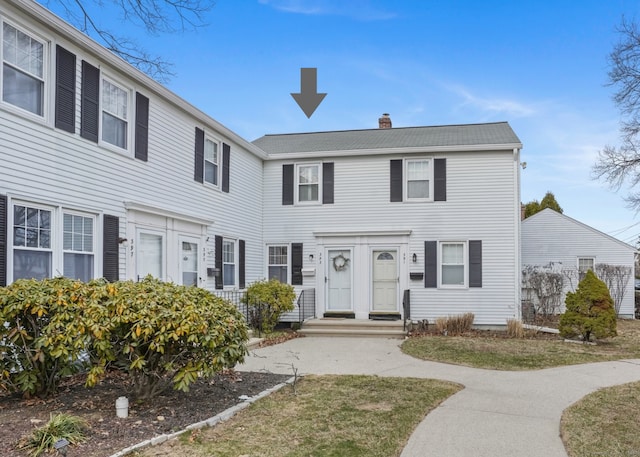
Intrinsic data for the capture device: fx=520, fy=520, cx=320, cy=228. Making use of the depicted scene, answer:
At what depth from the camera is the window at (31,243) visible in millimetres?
7000

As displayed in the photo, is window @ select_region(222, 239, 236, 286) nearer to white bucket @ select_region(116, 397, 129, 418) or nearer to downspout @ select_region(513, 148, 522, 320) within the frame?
downspout @ select_region(513, 148, 522, 320)

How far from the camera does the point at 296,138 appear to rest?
17203 millimetres

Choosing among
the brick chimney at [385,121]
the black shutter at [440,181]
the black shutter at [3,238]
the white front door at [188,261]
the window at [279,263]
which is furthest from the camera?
the brick chimney at [385,121]

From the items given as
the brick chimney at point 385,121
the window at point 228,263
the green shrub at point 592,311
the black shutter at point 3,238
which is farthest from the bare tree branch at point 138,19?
the brick chimney at point 385,121

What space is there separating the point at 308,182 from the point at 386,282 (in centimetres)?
362

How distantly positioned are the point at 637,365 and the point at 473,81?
23.2 feet

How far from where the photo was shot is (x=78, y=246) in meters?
8.09

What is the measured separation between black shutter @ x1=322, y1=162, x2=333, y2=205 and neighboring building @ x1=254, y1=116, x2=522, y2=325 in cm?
3

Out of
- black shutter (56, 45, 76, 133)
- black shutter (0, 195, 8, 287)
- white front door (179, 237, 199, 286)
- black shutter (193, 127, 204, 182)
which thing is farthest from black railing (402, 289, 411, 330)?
black shutter (0, 195, 8, 287)

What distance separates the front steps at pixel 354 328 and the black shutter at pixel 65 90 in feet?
24.6

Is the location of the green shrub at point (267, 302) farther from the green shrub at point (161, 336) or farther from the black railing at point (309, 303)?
the green shrub at point (161, 336)

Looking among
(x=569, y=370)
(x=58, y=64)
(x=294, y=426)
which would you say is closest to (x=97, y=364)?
(x=294, y=426)

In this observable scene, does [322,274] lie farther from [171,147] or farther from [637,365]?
[637,365]

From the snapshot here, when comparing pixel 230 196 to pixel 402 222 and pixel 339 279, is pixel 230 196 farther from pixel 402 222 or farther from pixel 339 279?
pixel 402 222
